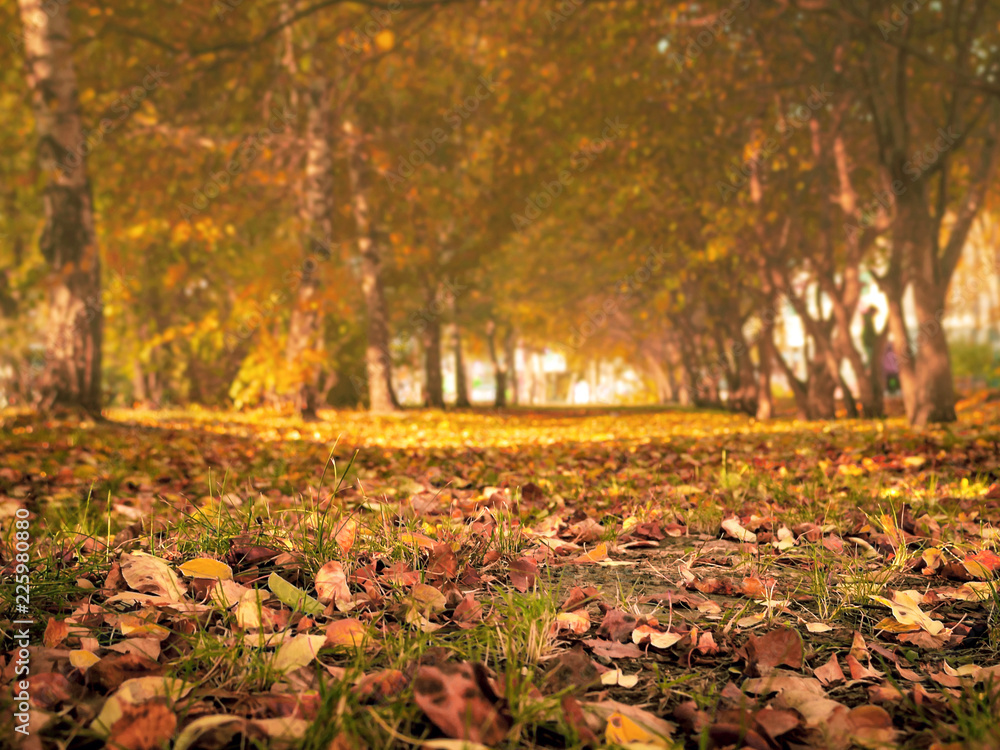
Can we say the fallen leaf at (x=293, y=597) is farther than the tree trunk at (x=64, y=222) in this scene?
No

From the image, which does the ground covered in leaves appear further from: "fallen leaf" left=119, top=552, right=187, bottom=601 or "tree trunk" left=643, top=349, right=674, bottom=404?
"tree trunk" left=643, top=349, right=674, bottom=404

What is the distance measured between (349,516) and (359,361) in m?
18.6

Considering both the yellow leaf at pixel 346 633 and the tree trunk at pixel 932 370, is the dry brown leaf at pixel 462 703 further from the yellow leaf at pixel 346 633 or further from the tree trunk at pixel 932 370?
the tree trunk at pixel 932 370

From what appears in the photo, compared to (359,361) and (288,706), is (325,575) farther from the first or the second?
(359,361)

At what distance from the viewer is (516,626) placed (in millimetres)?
1694

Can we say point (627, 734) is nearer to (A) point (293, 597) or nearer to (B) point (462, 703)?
(B) point (462, 703)

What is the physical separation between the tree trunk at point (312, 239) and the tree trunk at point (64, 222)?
345 cm

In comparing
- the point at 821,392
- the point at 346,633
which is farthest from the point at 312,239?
the point at 346,633

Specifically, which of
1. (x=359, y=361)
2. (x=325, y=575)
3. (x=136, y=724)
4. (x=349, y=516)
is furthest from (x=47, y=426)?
(x=359, y=361)

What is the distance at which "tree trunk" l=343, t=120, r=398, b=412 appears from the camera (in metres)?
16.1

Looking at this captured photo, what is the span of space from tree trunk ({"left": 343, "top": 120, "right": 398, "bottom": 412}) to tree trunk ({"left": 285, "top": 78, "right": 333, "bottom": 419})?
6.64 feet

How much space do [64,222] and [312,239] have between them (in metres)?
4.58

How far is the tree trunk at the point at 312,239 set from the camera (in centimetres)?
1192

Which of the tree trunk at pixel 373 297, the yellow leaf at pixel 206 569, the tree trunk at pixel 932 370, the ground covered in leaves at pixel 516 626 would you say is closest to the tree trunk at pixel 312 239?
the tree trunk at pixel 373 297
